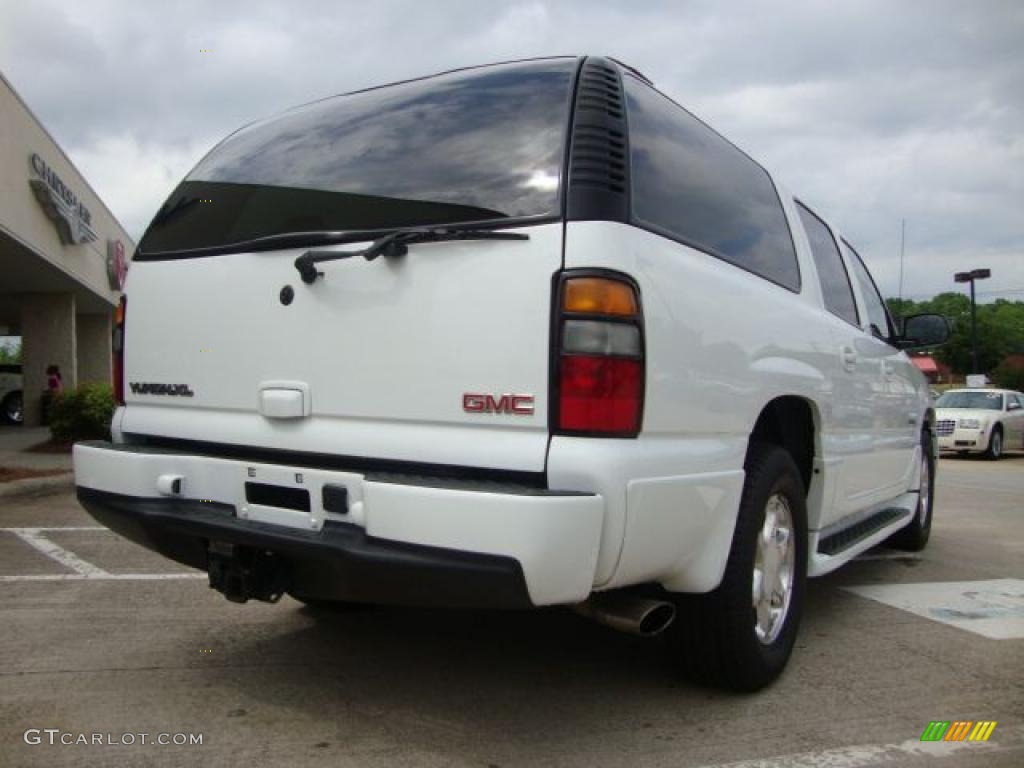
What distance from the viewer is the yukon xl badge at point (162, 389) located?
320cm

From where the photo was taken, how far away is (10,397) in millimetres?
22250

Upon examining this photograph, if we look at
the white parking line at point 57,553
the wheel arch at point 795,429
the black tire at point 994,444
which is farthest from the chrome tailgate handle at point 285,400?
the black tire at point 994,444

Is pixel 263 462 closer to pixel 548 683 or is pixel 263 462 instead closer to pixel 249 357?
pixel 249 357

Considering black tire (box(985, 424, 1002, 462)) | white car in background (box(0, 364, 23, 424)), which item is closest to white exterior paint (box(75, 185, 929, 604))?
black tire (box(985, 424, 1002, 462))

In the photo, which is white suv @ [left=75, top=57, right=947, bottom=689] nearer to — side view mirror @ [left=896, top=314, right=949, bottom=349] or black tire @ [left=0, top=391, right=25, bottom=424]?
side view mirror @ [left=896, top=314, right=949, bottom=349]

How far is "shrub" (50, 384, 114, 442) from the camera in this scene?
1251cm

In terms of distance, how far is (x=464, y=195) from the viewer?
8.91ft

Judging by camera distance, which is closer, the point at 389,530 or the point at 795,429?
the point at 389,530

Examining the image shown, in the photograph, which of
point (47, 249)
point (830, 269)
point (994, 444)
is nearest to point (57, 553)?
point (830, 269)

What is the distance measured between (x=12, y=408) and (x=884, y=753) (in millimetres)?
23585

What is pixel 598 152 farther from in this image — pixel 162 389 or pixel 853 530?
pixel 853 530

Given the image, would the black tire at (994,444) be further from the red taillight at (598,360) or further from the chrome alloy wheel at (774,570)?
the red taillight at (598,360)

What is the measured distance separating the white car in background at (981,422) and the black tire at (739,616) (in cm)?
1563

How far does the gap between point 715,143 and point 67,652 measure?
3.22 metres
